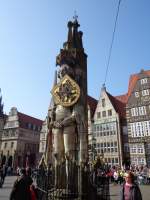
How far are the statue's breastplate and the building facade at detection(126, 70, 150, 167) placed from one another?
83.8ft

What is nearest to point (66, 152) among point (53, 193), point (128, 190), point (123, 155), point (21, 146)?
point (53, 193)

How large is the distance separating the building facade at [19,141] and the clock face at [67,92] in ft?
132

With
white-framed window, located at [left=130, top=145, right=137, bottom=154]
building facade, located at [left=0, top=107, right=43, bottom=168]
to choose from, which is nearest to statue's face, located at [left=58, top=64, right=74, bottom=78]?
white-framed window, located at [left=130, top=145, right=137, bottom=154]

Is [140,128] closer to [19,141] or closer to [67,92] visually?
[67,92]

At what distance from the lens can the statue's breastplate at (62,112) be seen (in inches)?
317

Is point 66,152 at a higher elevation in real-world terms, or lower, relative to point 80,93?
lower

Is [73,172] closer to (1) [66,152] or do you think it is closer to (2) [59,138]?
(1) [66,152]

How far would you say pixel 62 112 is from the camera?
816cm

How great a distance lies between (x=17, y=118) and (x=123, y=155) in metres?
25.1

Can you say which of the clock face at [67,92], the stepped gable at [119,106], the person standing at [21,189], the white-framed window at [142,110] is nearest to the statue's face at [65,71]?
the clock face at [67,92]

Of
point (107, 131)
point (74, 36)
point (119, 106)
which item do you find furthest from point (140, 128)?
point (74, 36)

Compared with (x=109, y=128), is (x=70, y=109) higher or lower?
lower

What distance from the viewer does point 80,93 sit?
8.30 metres

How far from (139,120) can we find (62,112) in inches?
1032
